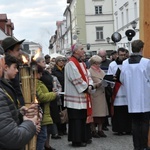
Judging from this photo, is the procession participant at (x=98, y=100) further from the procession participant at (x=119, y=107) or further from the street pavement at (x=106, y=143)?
the street pavement at (x=106, y=143)

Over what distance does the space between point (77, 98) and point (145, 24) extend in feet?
6.24

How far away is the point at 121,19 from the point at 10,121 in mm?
40976

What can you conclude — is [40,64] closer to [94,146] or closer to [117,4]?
[94,146]

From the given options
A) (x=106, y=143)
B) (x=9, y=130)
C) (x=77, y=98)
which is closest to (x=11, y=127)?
(x=9, y=130)

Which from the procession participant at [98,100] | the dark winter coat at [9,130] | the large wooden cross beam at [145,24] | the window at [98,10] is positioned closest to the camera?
the dark winter coat at [9,130]

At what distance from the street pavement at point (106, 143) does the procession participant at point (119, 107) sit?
7.9 inches

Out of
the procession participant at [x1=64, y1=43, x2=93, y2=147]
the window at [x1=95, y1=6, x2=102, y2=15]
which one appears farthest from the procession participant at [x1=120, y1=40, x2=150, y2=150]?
the window at [x1=95, y1=6, x2=102, y2=15]

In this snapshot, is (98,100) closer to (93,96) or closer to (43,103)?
(93,96)

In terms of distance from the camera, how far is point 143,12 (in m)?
7.03

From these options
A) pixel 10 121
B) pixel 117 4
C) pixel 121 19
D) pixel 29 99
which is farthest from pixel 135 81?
pixel 117 4

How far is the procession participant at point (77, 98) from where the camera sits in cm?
779

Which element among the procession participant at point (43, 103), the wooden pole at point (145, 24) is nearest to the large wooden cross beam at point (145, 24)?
the wooden pole at point (145, 24)

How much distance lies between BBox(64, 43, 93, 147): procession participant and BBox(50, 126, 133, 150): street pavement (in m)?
0.22

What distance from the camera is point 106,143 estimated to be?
828cm
